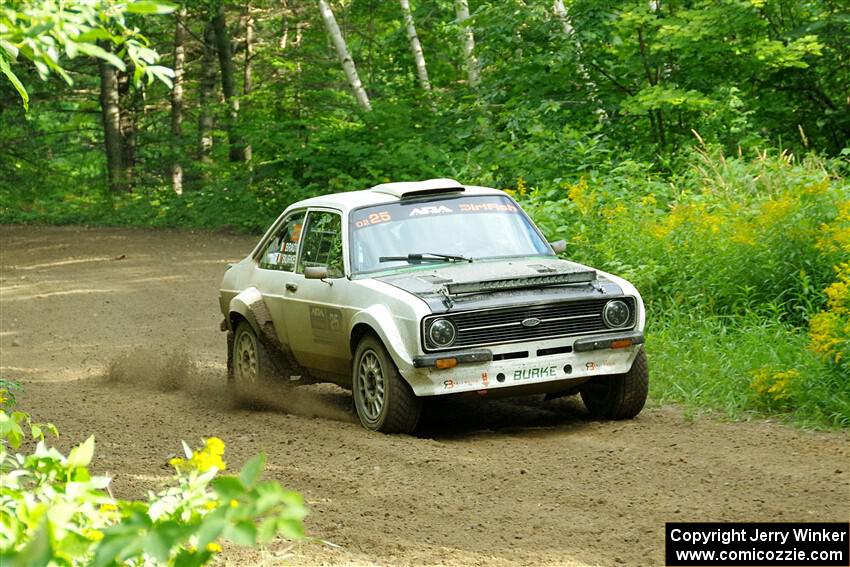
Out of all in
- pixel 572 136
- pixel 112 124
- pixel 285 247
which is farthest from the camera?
pixel 112 124

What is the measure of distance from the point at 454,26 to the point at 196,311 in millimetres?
8013

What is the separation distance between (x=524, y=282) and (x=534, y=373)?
658 millimetres

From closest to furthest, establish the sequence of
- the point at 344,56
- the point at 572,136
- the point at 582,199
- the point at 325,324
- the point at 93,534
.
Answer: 1. the point at 93,534
2. the point at 325,324
3. the point at 582,199
4. the point at 572,136
5. the point at 344,56

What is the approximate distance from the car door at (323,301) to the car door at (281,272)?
9 centimetres

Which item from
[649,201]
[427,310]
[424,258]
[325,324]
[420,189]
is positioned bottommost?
[325,324]

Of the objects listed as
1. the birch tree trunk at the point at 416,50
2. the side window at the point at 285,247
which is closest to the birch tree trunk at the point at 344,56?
the birch tree trunk at the point at 416,50

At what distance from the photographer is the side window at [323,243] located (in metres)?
9.96

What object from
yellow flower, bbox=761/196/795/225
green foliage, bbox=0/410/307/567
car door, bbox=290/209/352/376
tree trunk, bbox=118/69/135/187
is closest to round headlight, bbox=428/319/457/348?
car door, bbox=290/209/352/376

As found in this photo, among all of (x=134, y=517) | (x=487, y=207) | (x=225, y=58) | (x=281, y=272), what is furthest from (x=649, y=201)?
(x=225, y=58)

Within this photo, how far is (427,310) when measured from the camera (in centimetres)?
848

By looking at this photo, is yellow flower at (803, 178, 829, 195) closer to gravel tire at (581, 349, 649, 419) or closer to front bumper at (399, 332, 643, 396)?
gravel tire at (581, 349, 649, 419)

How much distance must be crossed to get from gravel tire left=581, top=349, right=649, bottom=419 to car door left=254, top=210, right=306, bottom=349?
2583 mm

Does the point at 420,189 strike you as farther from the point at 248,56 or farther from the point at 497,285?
the point at 248,56

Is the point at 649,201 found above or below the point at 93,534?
above
